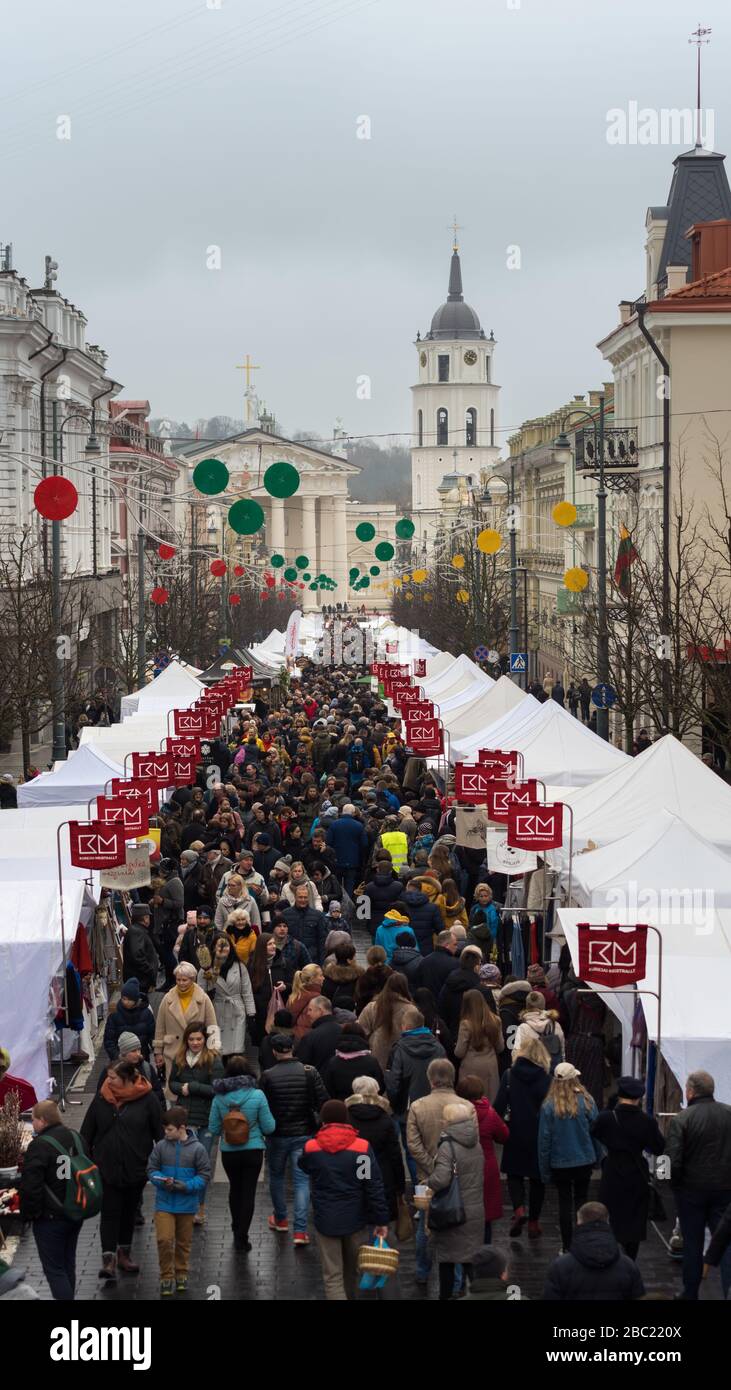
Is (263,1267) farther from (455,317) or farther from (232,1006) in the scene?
(455,317)

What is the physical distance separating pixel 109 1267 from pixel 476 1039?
2571 millimetres

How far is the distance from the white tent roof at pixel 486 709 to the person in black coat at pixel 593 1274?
19.2m

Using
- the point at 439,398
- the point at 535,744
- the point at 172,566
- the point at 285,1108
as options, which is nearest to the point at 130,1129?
the point at 285,1108

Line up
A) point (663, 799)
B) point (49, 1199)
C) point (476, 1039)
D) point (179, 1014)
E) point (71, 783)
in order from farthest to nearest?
1. point (71, 783)
2. point (663, 799)
3. point (179, 1014)
4. point (476, 1039)
5. point (49, 1199)

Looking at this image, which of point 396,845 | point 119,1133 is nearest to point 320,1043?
point 119,1133

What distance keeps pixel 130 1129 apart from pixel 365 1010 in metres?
2.26

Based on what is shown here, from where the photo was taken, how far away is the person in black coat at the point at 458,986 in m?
12.8

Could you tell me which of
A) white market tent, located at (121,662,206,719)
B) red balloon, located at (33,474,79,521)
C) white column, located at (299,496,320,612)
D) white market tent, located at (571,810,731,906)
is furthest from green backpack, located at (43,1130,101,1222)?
white column, located at (299,496,320,612)

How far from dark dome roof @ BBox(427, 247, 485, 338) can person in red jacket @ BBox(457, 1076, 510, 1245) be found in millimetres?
181164

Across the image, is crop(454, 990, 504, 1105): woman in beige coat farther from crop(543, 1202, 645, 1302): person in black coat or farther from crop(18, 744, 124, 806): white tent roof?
crop(18, 744, 124, 806): white tent roof

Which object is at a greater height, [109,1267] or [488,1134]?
[488,1134]

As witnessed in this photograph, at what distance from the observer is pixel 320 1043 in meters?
11.3
